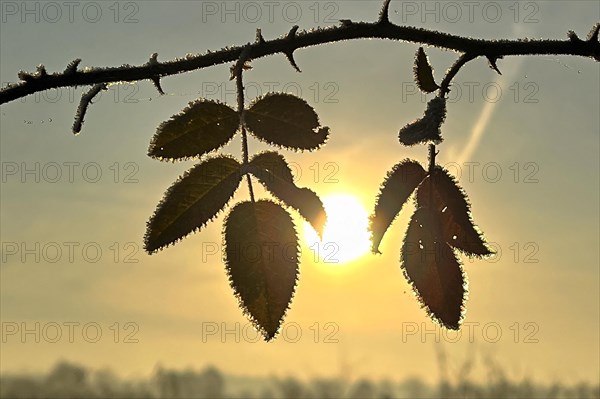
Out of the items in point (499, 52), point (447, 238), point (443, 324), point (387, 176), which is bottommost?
point (443, 324)

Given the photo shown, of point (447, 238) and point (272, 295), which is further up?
point (447, 238)

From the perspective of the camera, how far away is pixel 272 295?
1406 millimetres

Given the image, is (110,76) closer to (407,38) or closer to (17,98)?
(17,98)

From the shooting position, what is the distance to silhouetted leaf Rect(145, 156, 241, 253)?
56.6 inches

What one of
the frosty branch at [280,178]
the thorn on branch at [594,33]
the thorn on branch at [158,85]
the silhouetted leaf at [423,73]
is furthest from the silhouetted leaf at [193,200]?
the thorn on branch at [594,33]

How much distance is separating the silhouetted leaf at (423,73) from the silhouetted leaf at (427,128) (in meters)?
0.13

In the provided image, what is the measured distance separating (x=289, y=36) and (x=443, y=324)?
1.84 feet

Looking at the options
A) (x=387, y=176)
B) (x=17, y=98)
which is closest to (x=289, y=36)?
(x=387, y=176)

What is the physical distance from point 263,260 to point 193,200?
0.17 m

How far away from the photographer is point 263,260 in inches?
56.4

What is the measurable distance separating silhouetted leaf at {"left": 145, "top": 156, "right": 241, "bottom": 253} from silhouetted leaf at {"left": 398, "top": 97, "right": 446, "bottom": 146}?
0.32 metres

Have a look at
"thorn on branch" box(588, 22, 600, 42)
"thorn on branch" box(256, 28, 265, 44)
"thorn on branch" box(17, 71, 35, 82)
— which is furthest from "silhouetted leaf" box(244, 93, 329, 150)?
"thorn on branch" box(588, 22, 600, 42)

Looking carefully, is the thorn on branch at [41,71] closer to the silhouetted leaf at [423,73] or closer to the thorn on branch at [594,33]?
the silhouetted leaf at [423,73]

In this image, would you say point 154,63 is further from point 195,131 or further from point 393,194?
point 393,194
